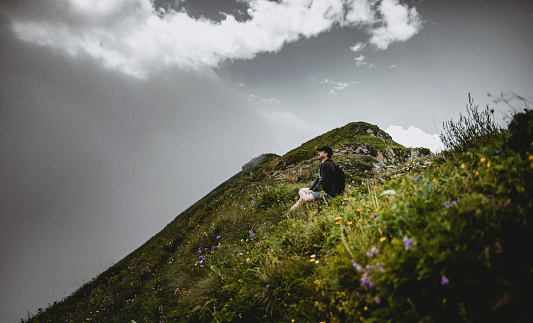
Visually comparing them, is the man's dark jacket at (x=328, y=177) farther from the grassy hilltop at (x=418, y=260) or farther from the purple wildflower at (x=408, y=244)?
the purple wildflower at (x=408, y=244)

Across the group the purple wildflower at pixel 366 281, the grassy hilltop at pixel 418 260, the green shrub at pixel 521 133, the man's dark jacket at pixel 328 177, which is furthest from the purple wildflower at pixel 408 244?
the man's dark jacket at pixel 328 177

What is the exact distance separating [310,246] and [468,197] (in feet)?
7.08

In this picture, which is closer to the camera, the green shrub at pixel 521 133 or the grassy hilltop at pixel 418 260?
Answer: the grassy hilltop at pixel 418 260

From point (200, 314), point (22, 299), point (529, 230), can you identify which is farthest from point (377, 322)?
point (22, 299)

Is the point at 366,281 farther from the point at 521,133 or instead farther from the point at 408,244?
the point at 521,133

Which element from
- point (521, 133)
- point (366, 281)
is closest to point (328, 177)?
point (521, 133)

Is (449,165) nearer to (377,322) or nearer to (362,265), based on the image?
(362,265)

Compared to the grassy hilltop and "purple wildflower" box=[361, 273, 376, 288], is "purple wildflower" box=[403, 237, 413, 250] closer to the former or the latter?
the grassy hilltop

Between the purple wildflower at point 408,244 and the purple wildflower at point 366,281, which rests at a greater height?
the purple wildflower at point 408,244

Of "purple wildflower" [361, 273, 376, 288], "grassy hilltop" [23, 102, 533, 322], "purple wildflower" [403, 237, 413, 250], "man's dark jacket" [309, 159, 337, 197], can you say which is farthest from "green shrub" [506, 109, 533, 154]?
"man's dark jacket" [309, 159, 337, 197]

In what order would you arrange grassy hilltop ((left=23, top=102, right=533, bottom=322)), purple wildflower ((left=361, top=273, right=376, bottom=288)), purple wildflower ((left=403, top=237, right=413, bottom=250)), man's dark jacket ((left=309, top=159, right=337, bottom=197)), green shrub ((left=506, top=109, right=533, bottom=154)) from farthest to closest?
man's dark jacket ((left=309, top=159, right=337, bottom=197))
green shrub ((left=506, top=109, right=533, bottom=154))
purple wildflower ((left=361, top=273, right=376, bottom=288))
purple wildflower ((left=403, top=237, right=413, bottom=250))
grassy hilltop ((left=23, top=102, right=533, bottom=322))

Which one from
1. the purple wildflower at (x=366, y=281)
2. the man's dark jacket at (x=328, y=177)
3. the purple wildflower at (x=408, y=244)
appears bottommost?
the purple wildflower at (x=366, y=281)

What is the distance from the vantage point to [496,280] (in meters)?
1.60

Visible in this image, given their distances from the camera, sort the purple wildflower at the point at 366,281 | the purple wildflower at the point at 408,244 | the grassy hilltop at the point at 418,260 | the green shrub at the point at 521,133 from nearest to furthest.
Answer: the grassy hilltop at the point at 418,260 < the purple wildflower at the point at 408,244 < the purple wildflower at the point at 366,281 < the green shrub at the point at 521,133
